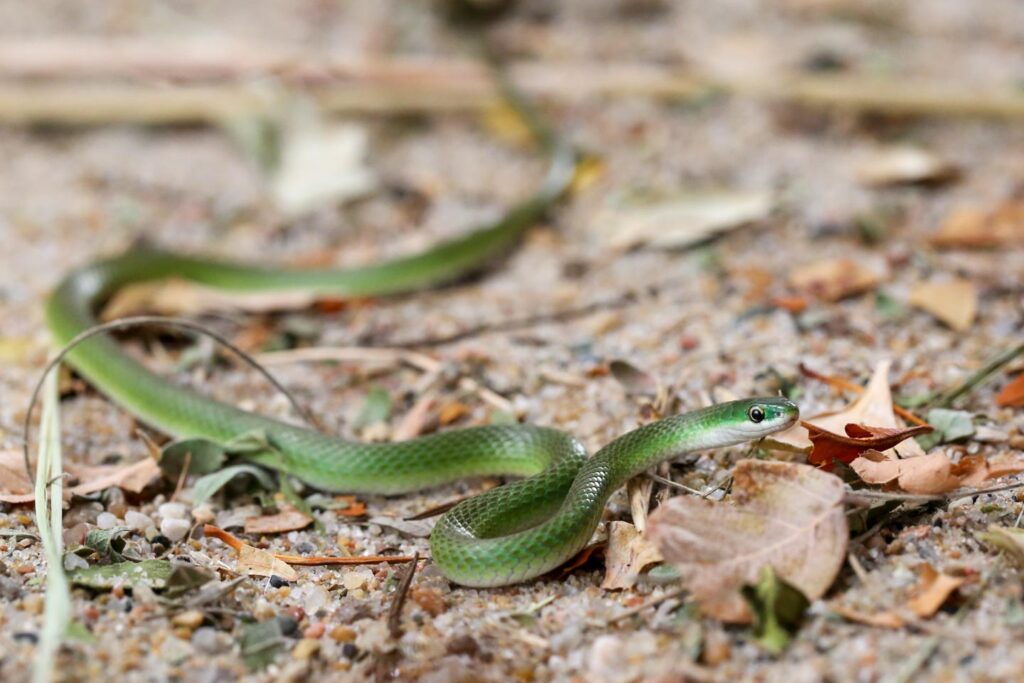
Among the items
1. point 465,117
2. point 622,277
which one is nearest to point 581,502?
point 622,277

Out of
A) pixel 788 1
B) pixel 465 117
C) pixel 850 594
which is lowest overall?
pixel 850 594

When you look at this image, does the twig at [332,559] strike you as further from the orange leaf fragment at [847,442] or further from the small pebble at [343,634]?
the orange leaf fragment at [847,442]

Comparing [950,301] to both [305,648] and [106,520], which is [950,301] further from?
[106,520]

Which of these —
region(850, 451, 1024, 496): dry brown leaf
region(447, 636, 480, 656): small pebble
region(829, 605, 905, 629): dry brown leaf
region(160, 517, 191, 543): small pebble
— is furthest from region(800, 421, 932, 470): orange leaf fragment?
region(160, 517, 191, 543): small pebble

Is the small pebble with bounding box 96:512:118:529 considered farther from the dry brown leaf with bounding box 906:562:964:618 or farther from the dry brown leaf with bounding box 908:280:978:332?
the dry brown leaf with bounding box 908:280:978:332

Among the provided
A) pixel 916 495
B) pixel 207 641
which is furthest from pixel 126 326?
pixel 916 495

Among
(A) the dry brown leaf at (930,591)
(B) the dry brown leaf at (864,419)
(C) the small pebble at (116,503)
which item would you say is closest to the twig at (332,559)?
(C) the small pebble at (116,503)

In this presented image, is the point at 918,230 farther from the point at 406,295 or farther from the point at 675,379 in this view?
the point at 406,295
